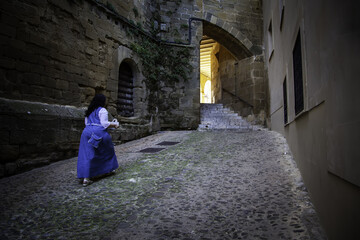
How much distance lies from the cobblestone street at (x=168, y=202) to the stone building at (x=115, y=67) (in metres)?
1.03

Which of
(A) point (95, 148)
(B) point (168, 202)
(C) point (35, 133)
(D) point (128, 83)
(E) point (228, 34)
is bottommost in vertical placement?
(B) point (168, 202)

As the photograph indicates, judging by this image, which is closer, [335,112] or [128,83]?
[335,112]

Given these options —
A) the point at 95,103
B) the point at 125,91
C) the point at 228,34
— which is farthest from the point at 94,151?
the point at 228,34

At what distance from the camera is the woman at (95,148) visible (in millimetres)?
3193

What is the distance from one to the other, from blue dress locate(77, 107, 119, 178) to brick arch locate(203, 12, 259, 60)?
794 centimetres

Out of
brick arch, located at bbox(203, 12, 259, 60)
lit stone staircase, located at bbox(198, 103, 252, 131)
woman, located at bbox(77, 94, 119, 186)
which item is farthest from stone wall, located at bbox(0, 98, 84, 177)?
brick arch, located at bbox(203, 12, 259, 60)

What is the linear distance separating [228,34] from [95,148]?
8.56 m

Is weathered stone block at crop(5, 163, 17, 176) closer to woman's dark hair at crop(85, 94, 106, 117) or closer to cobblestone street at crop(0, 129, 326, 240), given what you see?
cobblestone street at crop(0, 129, 326, 240)

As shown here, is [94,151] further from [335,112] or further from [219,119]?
[219,119]

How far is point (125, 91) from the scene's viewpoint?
24.6 ft

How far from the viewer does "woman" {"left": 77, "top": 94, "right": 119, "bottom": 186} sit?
126 inches

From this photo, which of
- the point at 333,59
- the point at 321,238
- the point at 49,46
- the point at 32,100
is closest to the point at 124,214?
the point at 321,238

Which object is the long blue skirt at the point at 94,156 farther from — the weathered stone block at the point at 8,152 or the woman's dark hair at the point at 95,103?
the weathered stone block at the point at 8,152

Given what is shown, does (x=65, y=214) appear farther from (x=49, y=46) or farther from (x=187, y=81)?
(x=187, y=81)
